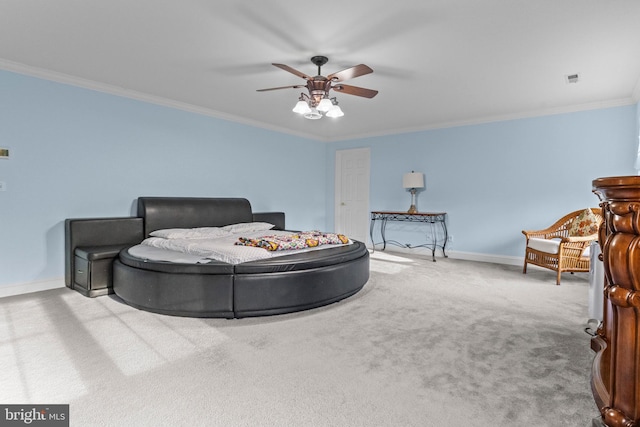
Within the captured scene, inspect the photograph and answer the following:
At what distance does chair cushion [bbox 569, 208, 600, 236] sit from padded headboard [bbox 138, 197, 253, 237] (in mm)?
4429

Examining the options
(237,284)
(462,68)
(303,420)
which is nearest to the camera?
(303,420)

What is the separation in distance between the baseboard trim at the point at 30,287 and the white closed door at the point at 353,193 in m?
4.81

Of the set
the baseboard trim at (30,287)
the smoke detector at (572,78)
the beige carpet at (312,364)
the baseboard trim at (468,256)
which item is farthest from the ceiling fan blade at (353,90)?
the baseboard trim at (30,287)

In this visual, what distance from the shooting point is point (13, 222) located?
3.43 m

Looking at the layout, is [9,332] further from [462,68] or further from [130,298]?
[462,68]

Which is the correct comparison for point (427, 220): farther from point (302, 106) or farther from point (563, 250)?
point (302, 106)

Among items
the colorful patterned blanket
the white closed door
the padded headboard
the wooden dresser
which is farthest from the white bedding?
the white closed door

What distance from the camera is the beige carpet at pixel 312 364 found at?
1604 millimetres

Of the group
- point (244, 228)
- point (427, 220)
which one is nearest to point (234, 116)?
point (244, 228)

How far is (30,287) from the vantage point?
11.6ft

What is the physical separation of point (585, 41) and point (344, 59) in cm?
198

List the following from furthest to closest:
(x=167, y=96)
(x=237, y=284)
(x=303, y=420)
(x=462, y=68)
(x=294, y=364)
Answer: (x=167, y=96) → (x=462, y=68) → (x=237, y=284) → (x=294, y=364) → (x=303, y=420)

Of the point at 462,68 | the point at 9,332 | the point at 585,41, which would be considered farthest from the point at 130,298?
the point at 585,41

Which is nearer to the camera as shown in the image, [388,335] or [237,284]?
[388,335]
